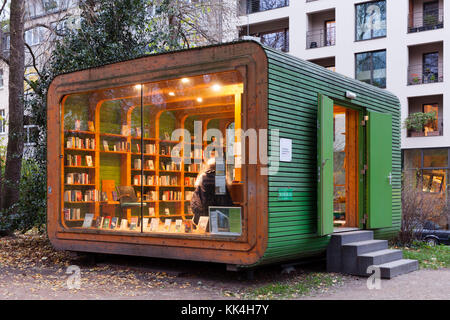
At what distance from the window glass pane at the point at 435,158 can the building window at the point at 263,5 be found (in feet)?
31.2

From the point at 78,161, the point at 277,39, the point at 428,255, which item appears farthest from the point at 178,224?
the point at 277,39

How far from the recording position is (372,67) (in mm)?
23984

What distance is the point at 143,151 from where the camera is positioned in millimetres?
9570

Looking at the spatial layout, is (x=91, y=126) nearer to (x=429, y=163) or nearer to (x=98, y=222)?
(x=98, y=222)

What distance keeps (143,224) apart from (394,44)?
1786cm

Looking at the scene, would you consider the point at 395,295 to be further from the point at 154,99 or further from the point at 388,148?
the point at 154,99

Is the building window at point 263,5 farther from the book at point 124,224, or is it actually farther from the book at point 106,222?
the book at point 124,224

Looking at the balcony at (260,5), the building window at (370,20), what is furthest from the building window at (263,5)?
the building window at (370,20)

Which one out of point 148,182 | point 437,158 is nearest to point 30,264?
point 148,182

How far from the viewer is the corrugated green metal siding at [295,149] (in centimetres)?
738

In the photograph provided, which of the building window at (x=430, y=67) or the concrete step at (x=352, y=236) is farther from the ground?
the building window at (x=430, y=67)

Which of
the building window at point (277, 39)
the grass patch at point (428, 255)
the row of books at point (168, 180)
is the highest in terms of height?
the building window at point (277, 39)

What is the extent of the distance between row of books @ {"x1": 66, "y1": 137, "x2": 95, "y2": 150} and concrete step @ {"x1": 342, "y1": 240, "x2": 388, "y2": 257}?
469cm

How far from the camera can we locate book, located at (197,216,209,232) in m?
7.94
